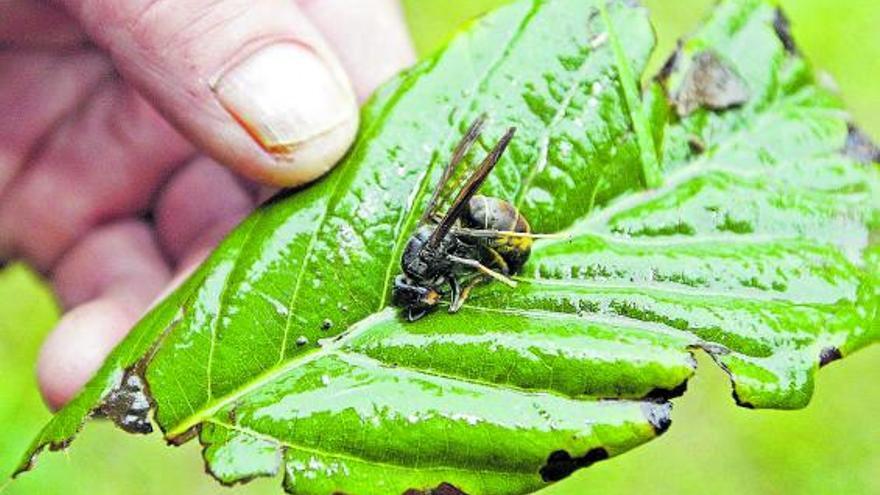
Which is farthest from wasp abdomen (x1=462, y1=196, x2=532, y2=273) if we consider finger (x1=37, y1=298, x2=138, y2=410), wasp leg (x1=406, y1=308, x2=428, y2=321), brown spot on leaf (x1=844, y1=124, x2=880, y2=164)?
finger (x1=37, y1=298, x2=138, y2=410)

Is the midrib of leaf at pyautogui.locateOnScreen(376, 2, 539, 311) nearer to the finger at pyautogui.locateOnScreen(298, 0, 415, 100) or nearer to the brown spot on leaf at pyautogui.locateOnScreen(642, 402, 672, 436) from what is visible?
the brown spot on leaf at pyautogui.locateOnScreen(642, 402, 672, 436)

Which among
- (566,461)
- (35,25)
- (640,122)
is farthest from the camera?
(35,25)

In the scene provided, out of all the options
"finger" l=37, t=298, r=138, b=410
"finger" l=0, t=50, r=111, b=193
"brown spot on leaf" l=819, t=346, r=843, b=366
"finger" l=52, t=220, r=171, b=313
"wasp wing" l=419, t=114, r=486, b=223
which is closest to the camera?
"brown spot on leaf" l=819, t=346, r=843, b=366

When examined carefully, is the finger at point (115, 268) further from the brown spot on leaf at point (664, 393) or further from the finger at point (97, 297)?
the brown spot on leaf at point (664, 393)

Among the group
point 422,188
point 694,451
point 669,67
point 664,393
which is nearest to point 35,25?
point 422,188

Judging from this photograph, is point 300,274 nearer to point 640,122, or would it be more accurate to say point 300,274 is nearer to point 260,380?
point 260,380

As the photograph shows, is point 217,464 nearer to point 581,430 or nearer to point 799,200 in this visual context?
point 581,430

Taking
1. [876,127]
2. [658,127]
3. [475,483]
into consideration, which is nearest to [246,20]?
[658,127]
